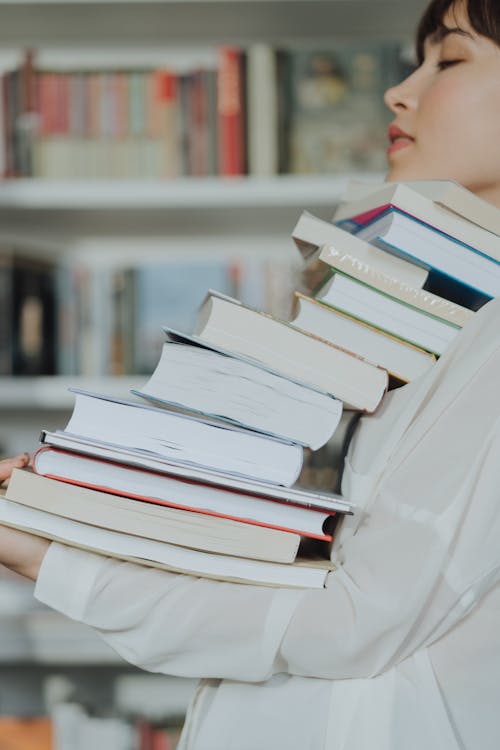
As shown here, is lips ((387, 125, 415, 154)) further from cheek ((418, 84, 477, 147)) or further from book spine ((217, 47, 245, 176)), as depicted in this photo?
book spine ((217, 47, 245, 176))

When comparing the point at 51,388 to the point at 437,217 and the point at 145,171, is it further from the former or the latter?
the point at 437,217

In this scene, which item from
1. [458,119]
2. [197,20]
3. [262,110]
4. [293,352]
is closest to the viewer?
[293,352]

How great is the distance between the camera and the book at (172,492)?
0.72m

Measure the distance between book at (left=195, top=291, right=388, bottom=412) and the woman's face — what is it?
25cm

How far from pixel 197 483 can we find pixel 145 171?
1047 millimetres

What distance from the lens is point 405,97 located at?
3.08 feet

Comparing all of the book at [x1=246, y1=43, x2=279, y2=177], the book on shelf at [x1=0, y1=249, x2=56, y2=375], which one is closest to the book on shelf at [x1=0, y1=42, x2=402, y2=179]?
the book at [x1=246, y1=43, x2=279, y2=177]

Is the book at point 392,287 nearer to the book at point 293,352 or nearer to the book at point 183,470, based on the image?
the book at point 293,352

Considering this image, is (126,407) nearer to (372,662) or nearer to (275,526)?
(275,526)

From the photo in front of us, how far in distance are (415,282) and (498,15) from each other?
303mm

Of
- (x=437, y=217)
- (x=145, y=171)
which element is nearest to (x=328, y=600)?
(x=437, y=217)

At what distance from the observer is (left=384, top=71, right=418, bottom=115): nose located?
0.93 m

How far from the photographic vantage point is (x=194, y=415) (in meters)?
0.77

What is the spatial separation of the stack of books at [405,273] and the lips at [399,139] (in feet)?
0.38
